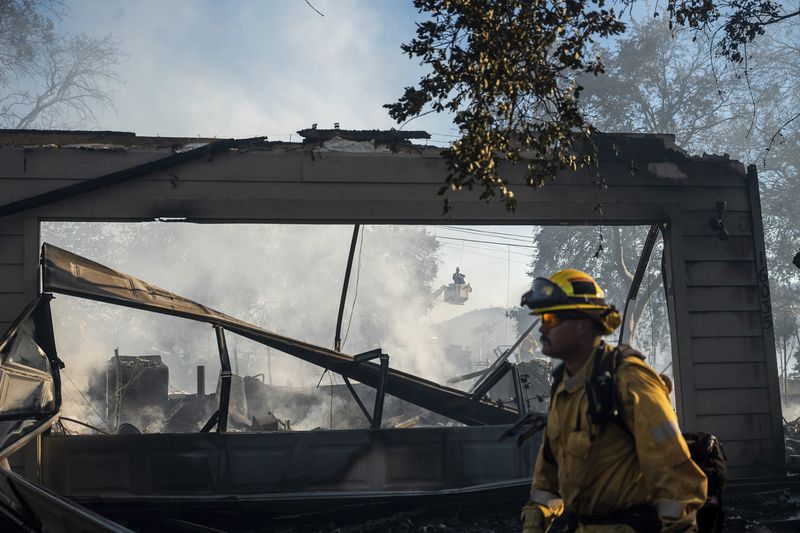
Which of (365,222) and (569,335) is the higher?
(365,222)

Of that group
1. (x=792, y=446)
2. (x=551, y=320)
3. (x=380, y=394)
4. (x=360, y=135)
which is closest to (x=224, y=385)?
(x=380, y=394)

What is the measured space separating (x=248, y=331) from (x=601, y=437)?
20.9ft

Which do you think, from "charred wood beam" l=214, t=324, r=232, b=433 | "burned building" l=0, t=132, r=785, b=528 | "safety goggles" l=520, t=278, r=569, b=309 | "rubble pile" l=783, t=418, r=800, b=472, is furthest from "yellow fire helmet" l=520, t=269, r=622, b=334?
"rubble pile" l=783, t=418, r=800, b=472

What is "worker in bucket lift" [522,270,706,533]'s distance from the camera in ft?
8.69

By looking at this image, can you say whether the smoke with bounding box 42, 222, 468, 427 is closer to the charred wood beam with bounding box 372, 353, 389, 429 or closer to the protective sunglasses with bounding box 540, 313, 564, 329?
the charred wood beam with bounding box 372, 353, 389, 429

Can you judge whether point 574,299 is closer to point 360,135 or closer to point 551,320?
point 551,320

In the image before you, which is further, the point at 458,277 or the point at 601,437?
the point at 458,277

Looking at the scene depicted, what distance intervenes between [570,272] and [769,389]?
7.43 metres

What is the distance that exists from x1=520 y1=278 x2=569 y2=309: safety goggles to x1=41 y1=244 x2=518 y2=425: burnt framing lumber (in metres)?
5.51

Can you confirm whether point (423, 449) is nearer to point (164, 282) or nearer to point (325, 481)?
point (325, 481)

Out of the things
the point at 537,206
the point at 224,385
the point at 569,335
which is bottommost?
the point at 224,385

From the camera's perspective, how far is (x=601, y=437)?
288 centimetres

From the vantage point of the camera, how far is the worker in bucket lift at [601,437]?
2648mm

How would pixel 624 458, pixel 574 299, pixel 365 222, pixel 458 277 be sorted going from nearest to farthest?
pixel 624 458 → pixel 574 299 → pixel 365 222 → pixel 458 277
